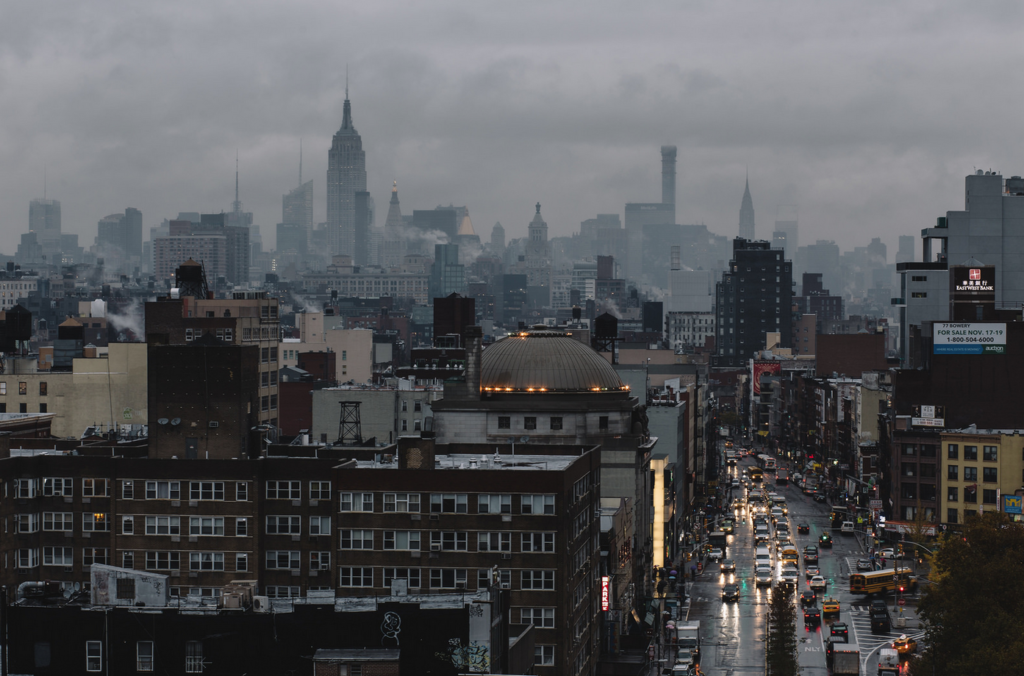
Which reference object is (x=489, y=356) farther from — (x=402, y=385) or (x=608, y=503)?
(x=402, y=385)

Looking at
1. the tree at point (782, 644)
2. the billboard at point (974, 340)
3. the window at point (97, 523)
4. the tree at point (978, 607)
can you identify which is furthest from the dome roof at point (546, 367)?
the billboard at point (974, 340)

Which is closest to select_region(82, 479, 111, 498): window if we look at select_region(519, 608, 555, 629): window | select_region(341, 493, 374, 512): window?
select_region(341, 493, 374, 512): window

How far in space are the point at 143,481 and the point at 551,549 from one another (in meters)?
23.8

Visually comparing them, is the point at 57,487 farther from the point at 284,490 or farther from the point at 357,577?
the point at 357,577

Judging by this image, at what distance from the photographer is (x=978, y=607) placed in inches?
3558

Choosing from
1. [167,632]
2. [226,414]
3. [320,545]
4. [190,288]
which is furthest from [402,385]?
[167,632]

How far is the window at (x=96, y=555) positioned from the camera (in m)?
92.0

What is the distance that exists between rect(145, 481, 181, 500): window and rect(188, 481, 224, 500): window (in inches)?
28.8

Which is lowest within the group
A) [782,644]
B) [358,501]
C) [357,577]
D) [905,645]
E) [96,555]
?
[905,645]

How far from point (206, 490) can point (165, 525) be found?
10.1 feet

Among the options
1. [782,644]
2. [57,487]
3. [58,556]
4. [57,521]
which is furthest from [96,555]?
[782,644]

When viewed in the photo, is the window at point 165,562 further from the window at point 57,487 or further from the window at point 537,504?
the window at point 537,504

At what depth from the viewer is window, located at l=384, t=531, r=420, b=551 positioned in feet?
287

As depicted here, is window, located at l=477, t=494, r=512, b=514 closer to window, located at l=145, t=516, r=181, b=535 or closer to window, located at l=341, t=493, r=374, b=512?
window, located at l=341, t=493, r=374, b=512
